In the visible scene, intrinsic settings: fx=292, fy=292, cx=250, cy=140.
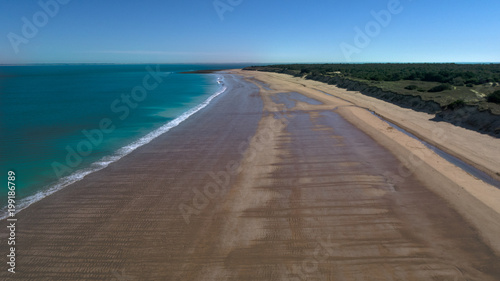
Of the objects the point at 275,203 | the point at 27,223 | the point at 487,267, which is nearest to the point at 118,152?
the point at 27,223

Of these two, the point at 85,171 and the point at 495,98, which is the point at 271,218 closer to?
the point at 85,171

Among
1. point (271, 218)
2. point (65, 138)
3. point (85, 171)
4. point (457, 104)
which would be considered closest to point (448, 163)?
point (271, 218)

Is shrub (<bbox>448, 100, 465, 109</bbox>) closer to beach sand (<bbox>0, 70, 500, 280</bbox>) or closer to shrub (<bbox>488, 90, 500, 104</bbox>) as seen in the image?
shrub (<bbox>488, 90, 500, 104</bbox>)

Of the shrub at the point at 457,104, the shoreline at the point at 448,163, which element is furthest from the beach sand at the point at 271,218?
the shrub at the point at 457,104

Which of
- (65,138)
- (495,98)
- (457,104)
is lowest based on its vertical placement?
(65,138)

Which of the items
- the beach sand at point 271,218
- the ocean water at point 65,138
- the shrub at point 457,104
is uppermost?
the shrub at point 457,104

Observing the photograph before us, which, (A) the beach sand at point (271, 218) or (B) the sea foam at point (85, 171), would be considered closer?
(A) the beach sand at point (271, 218)

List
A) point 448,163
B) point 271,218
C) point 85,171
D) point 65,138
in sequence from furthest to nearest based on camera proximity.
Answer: point 65,138
point 448,163
point 85,171
point 271,218

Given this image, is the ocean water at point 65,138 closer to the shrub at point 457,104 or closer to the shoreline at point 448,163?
the shoreline at point 448,163

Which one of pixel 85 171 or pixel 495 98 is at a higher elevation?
pixel 495 98
